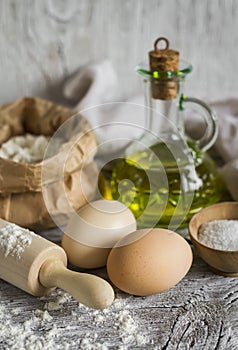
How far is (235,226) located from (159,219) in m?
0.14

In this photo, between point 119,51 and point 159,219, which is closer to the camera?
point 159,219

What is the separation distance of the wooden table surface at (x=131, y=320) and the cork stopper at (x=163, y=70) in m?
0.32

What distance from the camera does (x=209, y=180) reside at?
42.6 inches

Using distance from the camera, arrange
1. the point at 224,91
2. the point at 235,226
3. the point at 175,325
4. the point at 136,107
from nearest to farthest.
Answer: the point at 175,325
the point at 235,226
the point at 136,107
the point at 224,91

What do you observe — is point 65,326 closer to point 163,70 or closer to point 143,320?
point 143,320

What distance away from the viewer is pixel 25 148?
3.91 feet

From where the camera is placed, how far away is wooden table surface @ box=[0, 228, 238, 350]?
2.59ft

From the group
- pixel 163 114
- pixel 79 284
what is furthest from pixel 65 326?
pixel 163 114

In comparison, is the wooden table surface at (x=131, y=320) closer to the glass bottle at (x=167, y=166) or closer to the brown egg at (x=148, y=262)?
the brown egg at (x=148, y=262)

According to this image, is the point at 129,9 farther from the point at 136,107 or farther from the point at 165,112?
the point at 165,112

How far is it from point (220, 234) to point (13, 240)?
12.3 inches

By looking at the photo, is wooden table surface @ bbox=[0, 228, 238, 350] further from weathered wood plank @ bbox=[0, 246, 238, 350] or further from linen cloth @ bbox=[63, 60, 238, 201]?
linen cloth @ bbox=[63, 60, 238, 201]

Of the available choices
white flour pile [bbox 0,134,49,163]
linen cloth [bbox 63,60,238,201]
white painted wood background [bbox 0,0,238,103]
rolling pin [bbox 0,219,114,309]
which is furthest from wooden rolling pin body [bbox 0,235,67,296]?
white painted wood background [bbox 0,0,238,103]

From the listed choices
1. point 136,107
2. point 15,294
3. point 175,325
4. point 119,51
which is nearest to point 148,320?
point 175,325
